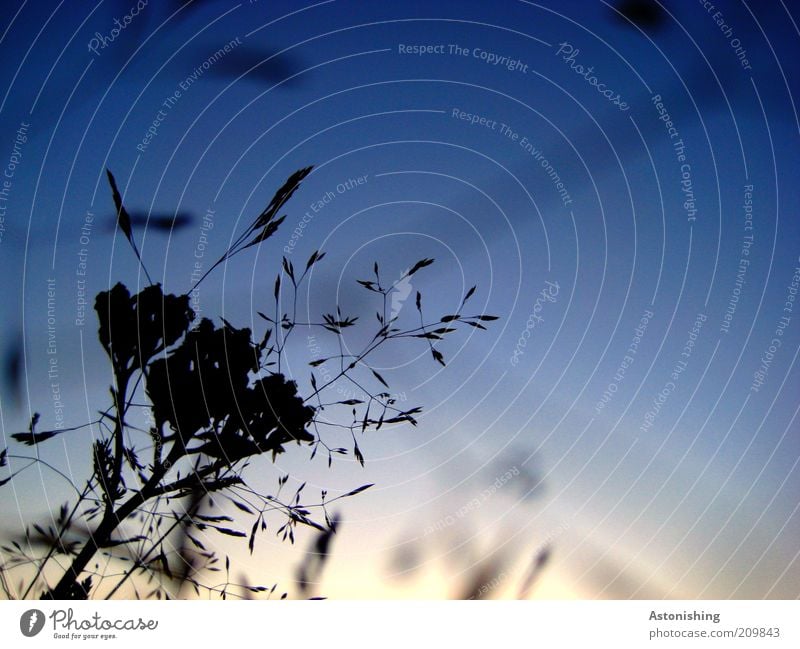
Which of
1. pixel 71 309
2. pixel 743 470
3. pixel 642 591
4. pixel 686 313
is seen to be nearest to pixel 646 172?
pixel 686 313

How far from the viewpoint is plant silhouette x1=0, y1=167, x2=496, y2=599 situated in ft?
2.64

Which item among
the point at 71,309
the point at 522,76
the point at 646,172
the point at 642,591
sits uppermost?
the point at 522,76

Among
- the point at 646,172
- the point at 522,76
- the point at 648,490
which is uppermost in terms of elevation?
the point at 522,76

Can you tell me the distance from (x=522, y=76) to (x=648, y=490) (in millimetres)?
542

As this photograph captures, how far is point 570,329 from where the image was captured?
901mm

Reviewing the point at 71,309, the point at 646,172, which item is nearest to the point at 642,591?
the point at 646,172

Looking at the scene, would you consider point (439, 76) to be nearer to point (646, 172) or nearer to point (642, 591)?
point (646, 172)

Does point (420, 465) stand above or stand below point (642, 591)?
above

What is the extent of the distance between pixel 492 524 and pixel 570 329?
26 centimetres

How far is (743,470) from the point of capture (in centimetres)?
90

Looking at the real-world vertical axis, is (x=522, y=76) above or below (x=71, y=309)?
above

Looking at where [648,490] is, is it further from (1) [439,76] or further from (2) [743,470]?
(1) [439,76]

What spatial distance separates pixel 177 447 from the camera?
812 millimetres

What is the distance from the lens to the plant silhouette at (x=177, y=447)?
805mm
